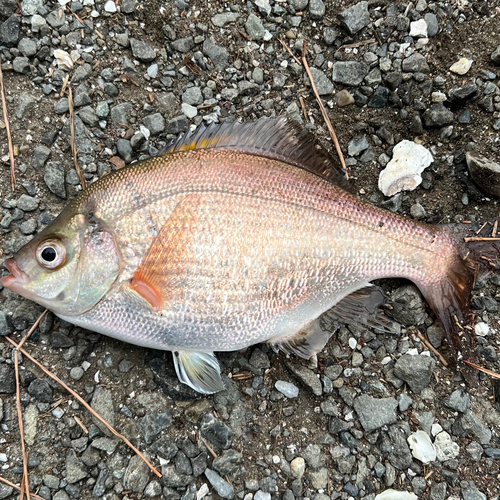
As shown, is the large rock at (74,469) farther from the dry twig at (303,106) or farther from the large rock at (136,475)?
the dry twig at (303,106)

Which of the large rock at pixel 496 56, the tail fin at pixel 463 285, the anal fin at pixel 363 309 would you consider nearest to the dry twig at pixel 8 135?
the anal fin at pixel 363 309

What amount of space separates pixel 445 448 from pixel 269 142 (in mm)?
2122

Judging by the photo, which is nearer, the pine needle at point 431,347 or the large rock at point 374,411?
the large rock at point 374,411

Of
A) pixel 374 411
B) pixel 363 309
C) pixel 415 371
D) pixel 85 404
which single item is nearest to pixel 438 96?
pixel 363 309

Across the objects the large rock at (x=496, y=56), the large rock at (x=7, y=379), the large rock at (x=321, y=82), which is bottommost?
the large rock at (x=7, y=379)

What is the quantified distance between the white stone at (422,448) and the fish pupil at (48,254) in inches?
91.0

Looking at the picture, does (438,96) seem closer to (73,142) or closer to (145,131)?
(145,131)

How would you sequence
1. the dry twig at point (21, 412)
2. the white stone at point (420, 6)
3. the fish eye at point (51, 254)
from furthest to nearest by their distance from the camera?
the white stone at point (420, 6) → the dry twig at point (21, 412) → the fish eye at point (51, 254)

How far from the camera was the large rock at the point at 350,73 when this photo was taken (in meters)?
2.79

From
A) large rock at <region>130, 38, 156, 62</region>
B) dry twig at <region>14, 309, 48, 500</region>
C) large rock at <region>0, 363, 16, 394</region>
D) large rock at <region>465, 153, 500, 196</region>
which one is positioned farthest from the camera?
large rock at <region>130, 38, 156, 62</region>

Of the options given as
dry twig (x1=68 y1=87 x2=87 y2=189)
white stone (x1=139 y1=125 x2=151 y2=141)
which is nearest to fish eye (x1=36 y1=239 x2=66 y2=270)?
dry twig (x1=68 y1=87 x2=87 y2=189)

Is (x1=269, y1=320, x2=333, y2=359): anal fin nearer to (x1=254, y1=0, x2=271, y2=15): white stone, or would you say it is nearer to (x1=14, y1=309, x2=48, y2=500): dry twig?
(x1=14, y1=309, x2=48, y2=500): dry twig

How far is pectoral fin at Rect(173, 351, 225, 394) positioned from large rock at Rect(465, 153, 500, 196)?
6.74ft

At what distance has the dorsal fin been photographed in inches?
90.0
